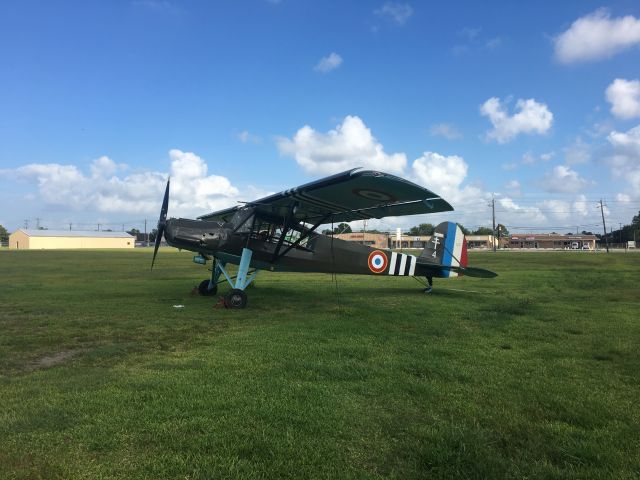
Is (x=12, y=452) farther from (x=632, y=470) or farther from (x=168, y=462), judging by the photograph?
(x=632, y=470)

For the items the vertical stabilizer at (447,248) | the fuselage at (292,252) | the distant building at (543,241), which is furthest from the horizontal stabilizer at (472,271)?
the distant building at (543,241)

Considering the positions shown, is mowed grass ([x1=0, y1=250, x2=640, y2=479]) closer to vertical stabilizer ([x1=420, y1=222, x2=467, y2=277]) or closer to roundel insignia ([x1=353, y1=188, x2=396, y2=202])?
roundel insignia ([x1=353, y1=188, x2=396, y2=202])

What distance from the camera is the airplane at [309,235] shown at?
33.1 feet

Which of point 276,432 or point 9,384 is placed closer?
Result: point 276,432

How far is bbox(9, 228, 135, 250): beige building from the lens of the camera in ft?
379

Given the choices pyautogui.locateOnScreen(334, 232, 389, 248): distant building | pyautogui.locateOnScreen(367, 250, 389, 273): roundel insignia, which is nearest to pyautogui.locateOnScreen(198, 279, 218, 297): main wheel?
pyautogui.locateOnScreen(367, 250, 389, 273): roundel insignia

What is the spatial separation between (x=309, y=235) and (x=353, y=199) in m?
2.96

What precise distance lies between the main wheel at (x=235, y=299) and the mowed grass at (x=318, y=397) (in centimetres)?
152

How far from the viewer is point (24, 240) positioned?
11700cm

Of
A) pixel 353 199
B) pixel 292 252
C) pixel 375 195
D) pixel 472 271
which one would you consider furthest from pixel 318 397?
pixel 472 271

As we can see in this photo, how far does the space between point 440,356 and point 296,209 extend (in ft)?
21.9

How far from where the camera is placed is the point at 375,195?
10297 mm

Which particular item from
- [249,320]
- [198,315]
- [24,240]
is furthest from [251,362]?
[24,240]

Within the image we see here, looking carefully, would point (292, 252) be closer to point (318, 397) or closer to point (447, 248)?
point (447, 248)
